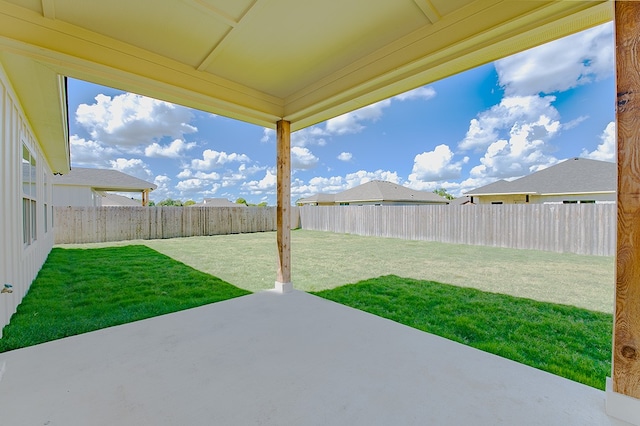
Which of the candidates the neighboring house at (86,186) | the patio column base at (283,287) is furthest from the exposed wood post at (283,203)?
the neighboring house at (86,186)

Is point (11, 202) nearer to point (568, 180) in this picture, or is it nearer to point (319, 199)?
point (568, 180)

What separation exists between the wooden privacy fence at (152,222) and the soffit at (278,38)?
9.79 m

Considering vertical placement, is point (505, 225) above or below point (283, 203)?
below

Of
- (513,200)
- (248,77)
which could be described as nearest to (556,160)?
(513,200)

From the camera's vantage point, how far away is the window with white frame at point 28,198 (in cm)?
373

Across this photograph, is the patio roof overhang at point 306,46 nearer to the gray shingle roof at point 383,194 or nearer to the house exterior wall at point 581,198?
the house exterior wall at point 581,198

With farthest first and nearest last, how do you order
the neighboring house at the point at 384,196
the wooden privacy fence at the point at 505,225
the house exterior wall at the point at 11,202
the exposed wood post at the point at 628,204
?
1. the neighboring house at the point at 384,196
2. the wooden privacy fence at the point at 505,225
3. the house exterior wall at the point at 11,202
4. the exposed wood post at the point at 628,204

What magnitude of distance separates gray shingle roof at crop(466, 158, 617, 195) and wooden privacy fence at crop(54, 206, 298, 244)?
12211 mm

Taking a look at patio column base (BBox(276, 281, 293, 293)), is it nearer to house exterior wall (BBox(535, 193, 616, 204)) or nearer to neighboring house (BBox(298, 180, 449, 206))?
house exterior wall (BBox(535, 193, 616, 204))

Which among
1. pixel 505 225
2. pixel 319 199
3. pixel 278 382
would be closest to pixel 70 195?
pixel 278 382

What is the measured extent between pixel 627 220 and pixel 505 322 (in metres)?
2.03

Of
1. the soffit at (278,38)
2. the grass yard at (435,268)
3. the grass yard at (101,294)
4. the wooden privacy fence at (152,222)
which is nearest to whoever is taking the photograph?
the soffit at (278,38)

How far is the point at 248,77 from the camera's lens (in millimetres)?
2945

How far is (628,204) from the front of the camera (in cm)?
140
